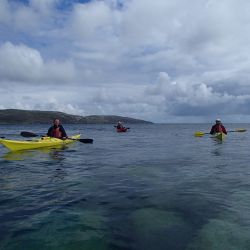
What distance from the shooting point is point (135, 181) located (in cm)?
1443

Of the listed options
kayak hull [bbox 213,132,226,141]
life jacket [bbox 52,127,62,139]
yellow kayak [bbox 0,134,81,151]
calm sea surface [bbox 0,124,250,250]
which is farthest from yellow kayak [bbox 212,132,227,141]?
calm sea surface [bbox 0,124,250,250]

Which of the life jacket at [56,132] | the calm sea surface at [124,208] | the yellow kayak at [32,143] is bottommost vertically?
the calm sea surface at [124,208]

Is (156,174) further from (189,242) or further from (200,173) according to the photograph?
(189,242)

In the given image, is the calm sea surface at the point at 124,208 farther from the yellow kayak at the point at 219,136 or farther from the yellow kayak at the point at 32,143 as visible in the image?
the yellow kayak at the point at 219,136

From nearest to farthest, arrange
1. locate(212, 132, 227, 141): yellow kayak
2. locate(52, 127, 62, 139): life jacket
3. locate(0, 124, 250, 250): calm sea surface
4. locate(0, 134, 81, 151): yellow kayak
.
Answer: locate(0, 124, 250, 250): calm sea surface, locate(0, 134, 81, 151): yellow kayak, locate(52, 127, 62, 139): life jacket, locate(212, 132, 227, 141): yellow kayak

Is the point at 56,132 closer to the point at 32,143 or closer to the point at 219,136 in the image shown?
the point at 32,143

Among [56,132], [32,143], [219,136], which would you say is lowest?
→ [32,143]

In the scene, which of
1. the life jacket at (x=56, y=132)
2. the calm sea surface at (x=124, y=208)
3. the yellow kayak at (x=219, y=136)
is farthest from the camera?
the yellow kayak at (x=219, y=136)

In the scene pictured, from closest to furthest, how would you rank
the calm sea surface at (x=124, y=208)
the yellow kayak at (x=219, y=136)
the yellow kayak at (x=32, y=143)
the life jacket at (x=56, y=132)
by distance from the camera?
1. the calm sea surface at (x=124, y=208)
2. the yellow kayak at (x=32, y=143)
3. the life jacket at (x=56, y=132)
4. the yellow kayak at (x=219, y=136)

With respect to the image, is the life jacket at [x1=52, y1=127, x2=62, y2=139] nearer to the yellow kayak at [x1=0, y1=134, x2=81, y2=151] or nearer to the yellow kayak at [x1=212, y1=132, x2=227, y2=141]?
A: the yellow kayak at [x1=0, y1=134, x2=81, y2=151]

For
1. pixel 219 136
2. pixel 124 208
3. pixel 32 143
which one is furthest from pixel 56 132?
pixel 124 208

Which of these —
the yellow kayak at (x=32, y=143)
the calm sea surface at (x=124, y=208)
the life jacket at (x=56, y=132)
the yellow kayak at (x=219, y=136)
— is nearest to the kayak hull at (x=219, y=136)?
the yellow kayak at (x=219, y=136)

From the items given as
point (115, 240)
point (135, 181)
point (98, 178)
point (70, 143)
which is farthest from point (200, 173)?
point (70, 143)

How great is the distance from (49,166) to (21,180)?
431 cm
